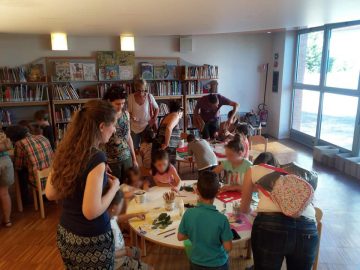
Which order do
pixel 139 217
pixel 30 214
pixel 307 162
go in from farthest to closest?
pixel 307 162 < pixel 30 214 < pixel 139 217

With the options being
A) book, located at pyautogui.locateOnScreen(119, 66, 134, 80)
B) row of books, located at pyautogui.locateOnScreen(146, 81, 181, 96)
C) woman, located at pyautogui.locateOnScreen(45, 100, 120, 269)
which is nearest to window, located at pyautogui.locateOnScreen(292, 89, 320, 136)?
row of books, located at pyautogui.locateOnScreen(146, 81, 181, 96)

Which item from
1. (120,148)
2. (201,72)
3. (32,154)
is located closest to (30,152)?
(32,154)

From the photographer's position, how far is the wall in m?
5.62

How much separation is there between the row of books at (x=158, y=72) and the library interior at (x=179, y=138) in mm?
31

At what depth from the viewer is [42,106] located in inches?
230

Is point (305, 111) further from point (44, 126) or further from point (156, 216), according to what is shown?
point (156, 216)

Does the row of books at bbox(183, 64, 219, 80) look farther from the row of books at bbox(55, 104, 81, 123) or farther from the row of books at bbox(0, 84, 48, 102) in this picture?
the row of books at bbox(0, 84, 48, 102)

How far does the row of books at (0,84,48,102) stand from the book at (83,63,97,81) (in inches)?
31.6

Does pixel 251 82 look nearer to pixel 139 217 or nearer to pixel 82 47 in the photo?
pixel 82 47

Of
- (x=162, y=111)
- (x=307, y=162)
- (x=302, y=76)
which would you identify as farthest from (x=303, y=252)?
(x=302, y=76)

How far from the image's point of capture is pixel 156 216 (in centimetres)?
226

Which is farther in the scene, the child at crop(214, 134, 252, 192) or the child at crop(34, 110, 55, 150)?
the child at crop(34, 110, 55, 150)

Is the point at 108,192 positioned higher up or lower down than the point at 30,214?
higher up

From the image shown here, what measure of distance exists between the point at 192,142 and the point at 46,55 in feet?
13.0
